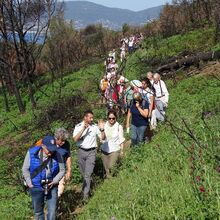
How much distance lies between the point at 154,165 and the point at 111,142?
8.19 ft

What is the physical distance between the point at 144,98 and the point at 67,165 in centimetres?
287

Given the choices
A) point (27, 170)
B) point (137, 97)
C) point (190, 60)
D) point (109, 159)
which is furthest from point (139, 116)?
→ point (190, 60)

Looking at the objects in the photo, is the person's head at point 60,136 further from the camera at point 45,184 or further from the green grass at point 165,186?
the green grass at point 165,186

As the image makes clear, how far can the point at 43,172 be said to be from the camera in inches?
318

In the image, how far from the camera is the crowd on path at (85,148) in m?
7.97

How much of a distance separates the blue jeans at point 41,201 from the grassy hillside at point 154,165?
52cm

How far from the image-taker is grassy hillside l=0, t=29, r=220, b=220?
5633 millimetres

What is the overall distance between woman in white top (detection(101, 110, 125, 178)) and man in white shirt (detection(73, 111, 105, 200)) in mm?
327

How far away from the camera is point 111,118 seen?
10.7 metres

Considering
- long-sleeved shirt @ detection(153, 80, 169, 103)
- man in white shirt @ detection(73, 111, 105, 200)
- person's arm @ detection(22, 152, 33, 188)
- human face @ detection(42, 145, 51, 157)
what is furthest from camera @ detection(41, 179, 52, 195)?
long-sleeved shirt @ detection(153, 80, 169, 103)

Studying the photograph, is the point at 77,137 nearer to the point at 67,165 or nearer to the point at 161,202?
the point at 67,165

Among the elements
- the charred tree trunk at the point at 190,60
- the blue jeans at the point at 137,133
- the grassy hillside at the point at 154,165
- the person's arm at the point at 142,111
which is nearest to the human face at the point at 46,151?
the grassy hillside at the point at 154,165

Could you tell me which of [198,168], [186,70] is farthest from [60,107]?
[198,168]

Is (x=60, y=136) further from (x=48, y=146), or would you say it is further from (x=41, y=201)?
(x=41, y=201)
